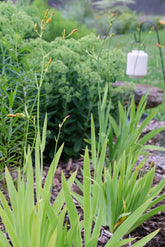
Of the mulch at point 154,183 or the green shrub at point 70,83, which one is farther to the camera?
the green shrub at point 70,83

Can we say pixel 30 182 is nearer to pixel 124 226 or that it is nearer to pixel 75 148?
pixel 124 226

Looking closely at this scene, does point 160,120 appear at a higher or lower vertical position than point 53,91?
lower

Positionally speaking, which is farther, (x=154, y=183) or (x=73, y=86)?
(x=73, y=86)

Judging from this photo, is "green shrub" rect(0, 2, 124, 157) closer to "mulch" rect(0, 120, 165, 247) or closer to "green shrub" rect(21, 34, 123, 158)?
"green shrub" rect(21, 34, 123, 158)

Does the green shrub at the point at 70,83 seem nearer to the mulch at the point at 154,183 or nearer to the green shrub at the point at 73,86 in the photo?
the green shrub at the point at 73,86

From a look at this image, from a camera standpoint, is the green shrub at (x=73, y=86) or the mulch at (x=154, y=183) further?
the green shrub at (x=73, y=86)

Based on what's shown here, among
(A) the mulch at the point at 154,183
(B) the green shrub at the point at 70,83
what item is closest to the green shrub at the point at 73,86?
(B) the green shrub at the point at 70,83

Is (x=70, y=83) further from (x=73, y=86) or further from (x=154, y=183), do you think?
(x=154, y=183)

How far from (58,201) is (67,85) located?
58.1 inches

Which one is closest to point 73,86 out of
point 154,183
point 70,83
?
point 70,83

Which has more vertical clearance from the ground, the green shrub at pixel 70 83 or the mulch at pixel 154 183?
the green shrub at pixel 70 83

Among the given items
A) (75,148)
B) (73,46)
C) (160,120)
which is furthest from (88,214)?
(160,120)

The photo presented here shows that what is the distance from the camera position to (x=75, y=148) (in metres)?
2.58

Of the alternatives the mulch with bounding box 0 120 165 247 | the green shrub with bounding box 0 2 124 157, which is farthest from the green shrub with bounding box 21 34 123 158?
the mulch with bounding box 0 120 165 247
